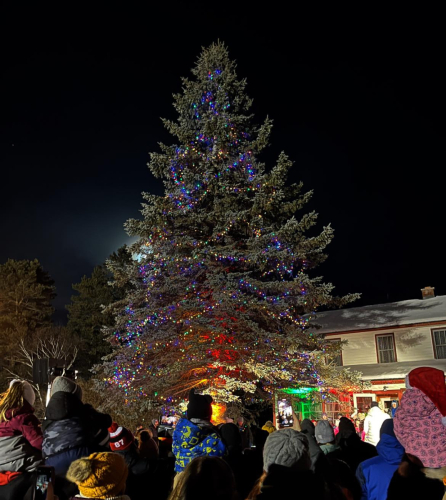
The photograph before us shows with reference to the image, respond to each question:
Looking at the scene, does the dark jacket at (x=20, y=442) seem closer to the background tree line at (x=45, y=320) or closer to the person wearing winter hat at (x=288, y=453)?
the person wearing winter hat at (x=288, y=453)

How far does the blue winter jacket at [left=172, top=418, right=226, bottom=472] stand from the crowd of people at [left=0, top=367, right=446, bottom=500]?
0.01 metres

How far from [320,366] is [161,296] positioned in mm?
6058

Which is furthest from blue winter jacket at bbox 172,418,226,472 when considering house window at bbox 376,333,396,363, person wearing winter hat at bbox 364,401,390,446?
house window at bbox 376,333,396,363

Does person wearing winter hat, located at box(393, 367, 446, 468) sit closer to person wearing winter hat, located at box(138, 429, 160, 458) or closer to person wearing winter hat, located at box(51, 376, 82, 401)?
person wearing winter hat, located at box(51, 376, 82, 401)

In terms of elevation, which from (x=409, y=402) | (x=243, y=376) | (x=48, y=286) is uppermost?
(x=48, y=286)

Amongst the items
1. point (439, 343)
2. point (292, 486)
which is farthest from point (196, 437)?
point (439, 343)

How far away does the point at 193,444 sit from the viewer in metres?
5.09

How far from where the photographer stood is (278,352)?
15.4 metres

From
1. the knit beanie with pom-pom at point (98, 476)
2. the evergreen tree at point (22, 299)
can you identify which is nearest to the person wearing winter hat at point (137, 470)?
the knit beanie with pom-pom at point (98, 476)

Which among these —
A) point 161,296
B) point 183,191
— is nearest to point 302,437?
point 161,296

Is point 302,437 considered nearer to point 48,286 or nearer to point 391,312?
point 391,312

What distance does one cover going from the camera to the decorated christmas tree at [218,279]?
15.4m

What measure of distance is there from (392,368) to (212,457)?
24545 millimetres

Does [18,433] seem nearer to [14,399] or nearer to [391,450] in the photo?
[14,399]
